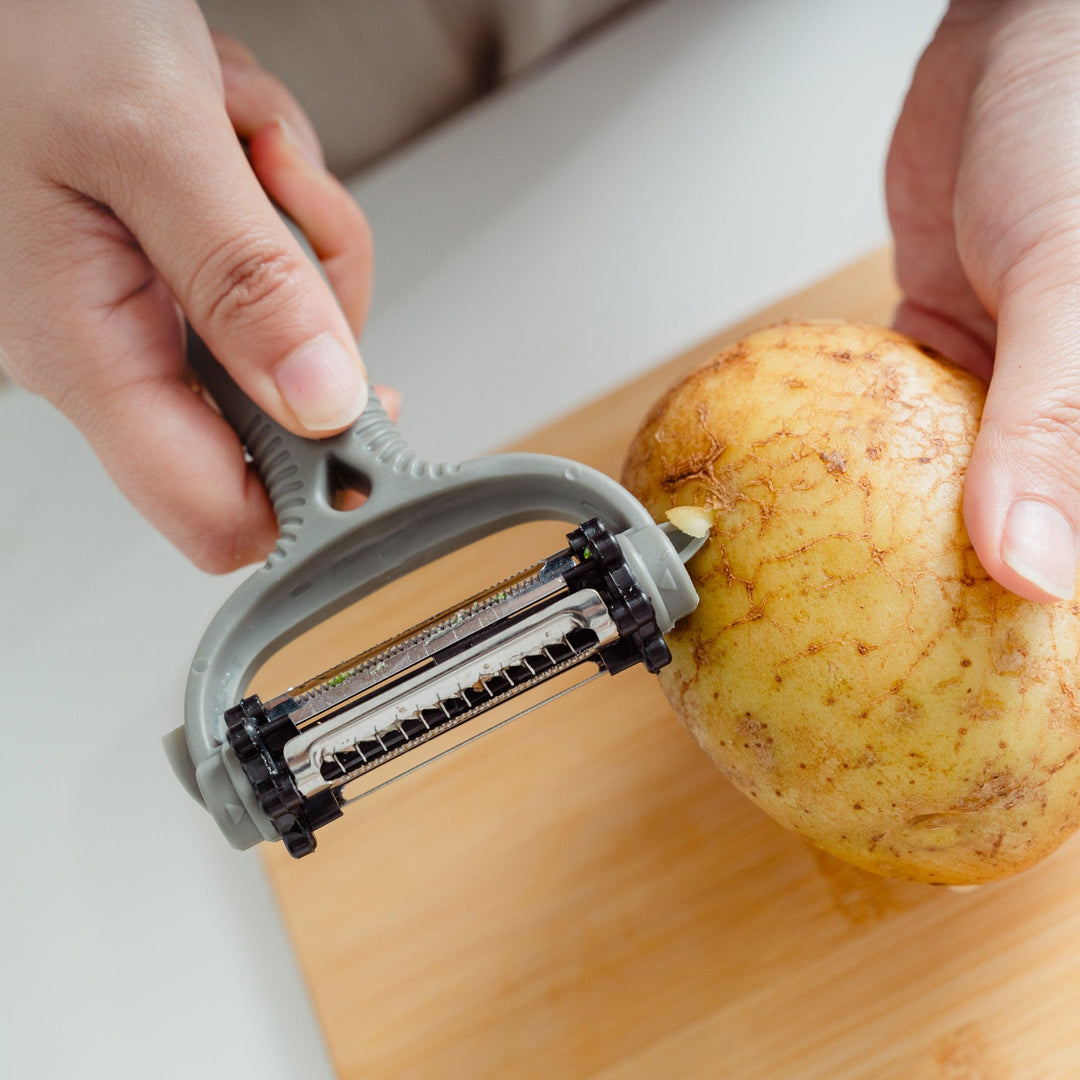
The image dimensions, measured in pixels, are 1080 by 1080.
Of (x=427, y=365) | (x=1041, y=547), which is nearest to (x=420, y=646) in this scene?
(x=1041, y=547)

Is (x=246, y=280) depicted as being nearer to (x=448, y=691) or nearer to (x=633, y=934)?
(x=448, y=691)

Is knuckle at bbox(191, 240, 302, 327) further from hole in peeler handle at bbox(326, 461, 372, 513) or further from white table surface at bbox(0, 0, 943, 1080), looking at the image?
white table surface at bbox(0, 0, 943, 1080)

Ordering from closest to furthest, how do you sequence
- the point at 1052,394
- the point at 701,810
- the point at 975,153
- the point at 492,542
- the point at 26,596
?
the point at 1052,394, the point at 975,153, the point at 701,810, the point at 492,542, the point at 26,596

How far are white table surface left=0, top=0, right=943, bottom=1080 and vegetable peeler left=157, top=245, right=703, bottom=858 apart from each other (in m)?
0.68

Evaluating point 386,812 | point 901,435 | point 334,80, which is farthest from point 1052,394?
point 334,80

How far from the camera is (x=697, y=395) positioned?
1124 mm

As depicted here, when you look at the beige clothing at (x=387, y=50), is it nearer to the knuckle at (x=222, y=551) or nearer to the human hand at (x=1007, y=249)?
the human hand at (x=1007, y=249)

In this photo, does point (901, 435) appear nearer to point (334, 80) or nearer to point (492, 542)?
point (492, 542)

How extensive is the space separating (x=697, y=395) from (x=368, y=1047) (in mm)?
915

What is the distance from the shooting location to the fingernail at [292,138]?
1.31 m

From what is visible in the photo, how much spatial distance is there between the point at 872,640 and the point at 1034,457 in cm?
24

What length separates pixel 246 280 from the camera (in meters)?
1.08

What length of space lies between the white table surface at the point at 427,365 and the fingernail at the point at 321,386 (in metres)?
0.70

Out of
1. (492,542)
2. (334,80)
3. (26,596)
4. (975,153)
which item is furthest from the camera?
(26,596)
